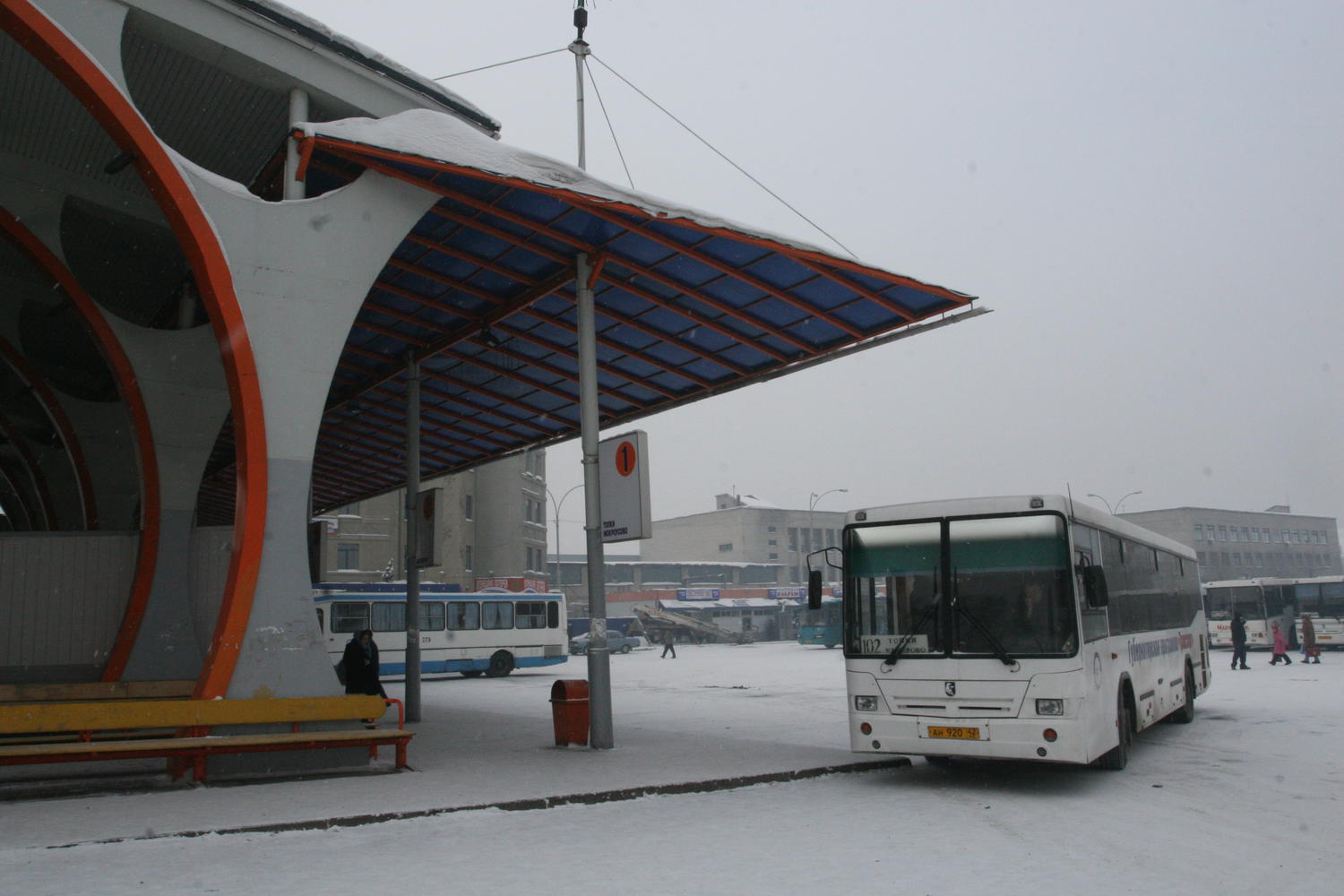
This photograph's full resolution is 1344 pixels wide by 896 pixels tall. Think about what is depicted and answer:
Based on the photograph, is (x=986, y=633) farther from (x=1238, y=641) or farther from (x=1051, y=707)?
(x=1238, y=641)

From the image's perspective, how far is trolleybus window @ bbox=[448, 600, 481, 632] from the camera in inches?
1273

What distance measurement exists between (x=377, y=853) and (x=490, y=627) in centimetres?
2672

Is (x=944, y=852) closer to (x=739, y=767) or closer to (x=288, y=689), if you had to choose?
(x=739, y=767)

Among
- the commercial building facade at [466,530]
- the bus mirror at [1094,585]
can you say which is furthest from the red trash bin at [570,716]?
the commercial building facade at [466,530]

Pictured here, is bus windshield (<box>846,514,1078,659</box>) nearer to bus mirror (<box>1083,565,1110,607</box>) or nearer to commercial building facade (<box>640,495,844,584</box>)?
bus mirror (<box>1083,565,1110,607</box>)

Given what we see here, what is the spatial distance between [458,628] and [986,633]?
82.7 ft

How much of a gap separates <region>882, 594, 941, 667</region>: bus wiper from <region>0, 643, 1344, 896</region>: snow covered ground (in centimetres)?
130

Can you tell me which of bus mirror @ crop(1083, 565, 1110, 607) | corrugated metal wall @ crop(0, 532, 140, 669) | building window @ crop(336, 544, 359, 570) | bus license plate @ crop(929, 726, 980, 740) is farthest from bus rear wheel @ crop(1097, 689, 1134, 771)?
building window @ crop(336, 544, 359, 570)

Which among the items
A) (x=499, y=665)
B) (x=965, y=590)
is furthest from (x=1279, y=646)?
(x=965, y=590)

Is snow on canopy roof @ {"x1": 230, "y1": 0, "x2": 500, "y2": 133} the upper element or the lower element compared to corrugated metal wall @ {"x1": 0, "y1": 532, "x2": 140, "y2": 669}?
upper

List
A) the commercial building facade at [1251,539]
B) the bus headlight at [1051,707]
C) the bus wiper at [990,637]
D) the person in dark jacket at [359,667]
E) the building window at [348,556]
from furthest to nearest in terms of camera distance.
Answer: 1. the commercial building facade at [1251,539]
2. the building window at [348,556]
3. the person in dark jacket at [359,667]
4. the bus wiper at [990,637]
5. the bus headlight at [1051,707]

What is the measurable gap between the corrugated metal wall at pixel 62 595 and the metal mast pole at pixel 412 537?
4.48 metres

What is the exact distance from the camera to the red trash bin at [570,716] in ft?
43.2

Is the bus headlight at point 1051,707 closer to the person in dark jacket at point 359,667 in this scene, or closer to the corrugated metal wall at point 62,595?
the person in dark jacket at point 359,667
